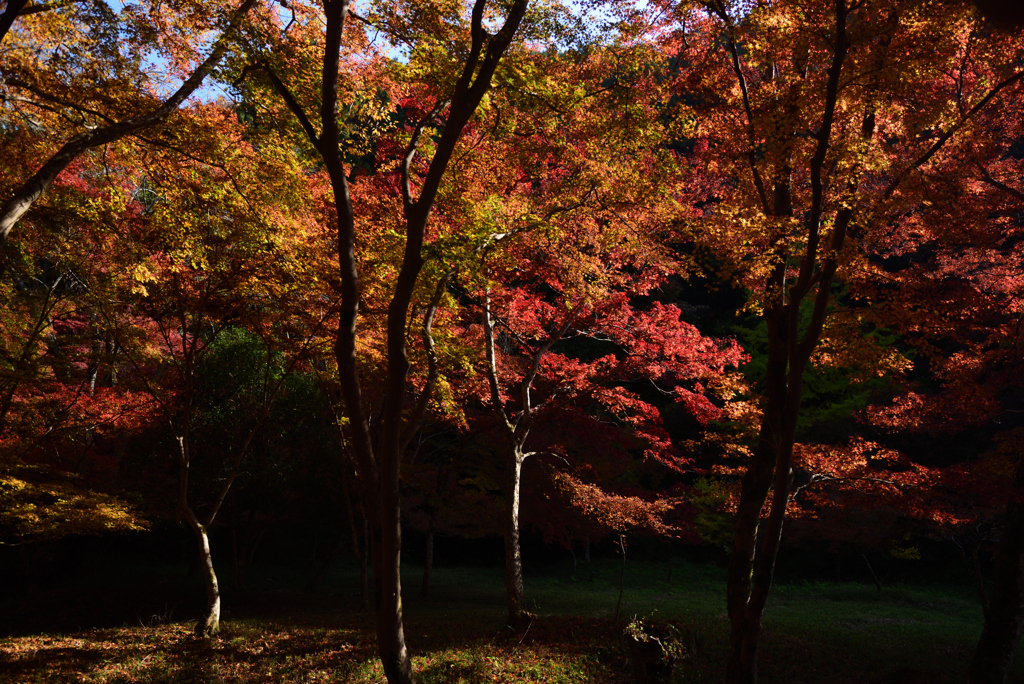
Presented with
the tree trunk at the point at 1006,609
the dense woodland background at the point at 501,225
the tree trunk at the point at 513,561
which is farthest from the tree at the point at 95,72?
the tree trunk at the point at 1006,609

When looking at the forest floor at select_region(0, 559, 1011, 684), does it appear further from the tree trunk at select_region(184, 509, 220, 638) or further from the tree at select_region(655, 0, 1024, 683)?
the tree at select_region(655, 0, 1024, 683)

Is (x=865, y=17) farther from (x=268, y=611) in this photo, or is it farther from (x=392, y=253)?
(x=268, y=611)

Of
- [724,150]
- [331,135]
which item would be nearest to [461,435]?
[724,150]

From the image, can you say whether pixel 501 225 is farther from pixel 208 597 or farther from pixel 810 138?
pixel 208 597

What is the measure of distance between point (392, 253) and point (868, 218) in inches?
181

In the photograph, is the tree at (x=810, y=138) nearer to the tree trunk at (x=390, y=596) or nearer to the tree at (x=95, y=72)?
the tree trunk at (x=390, y=596)

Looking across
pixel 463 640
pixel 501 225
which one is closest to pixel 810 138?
pixel 501 225

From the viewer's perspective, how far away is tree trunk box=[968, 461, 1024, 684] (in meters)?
6.93

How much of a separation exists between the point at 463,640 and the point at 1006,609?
653cm

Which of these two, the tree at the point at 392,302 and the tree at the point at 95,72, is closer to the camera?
the tree at the point at 392,302

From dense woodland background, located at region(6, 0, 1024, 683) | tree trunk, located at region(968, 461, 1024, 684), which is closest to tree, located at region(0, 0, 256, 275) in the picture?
dense woodland background, located at region(6, 0, 1024, 683)

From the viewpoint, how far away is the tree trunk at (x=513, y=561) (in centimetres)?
881

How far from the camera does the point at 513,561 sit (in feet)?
29.5

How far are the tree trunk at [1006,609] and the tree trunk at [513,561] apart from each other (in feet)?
17.9
